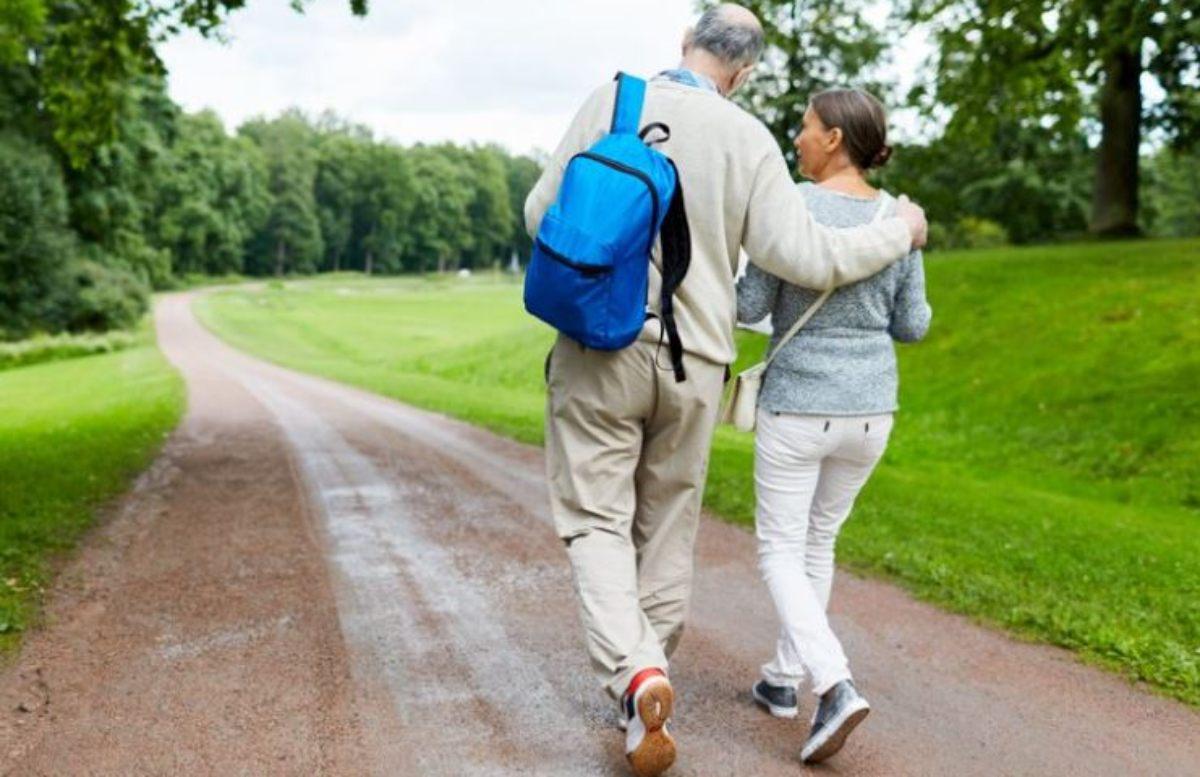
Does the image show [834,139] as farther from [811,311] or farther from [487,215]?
[487,215]

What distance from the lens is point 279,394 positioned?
21734mm

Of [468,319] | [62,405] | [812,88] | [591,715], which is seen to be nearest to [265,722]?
[591,715]

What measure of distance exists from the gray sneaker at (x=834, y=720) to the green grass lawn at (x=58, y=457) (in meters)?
3.55

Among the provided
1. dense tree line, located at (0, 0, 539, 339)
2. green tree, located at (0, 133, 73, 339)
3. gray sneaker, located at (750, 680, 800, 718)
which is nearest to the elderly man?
gray sneaker, located at (750, 680, 800, 718)

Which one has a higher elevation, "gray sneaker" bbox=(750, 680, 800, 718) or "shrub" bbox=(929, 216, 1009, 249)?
"shrub" bbox=(929, 216, 1009, 249)

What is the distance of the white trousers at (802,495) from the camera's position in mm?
3689

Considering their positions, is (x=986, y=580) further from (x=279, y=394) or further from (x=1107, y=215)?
(x=1107, y=215)

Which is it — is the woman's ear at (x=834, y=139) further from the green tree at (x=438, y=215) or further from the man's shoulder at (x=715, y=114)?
the green tree at (x=438, y=215)

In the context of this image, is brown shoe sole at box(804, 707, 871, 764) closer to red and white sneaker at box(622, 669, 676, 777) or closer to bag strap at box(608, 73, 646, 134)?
red and white sneaker at box(622, 669, 676, 777)

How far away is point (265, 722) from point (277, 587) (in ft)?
6.77

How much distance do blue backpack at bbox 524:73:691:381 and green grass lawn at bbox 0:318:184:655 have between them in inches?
129

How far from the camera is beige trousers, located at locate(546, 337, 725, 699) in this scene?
340 cm

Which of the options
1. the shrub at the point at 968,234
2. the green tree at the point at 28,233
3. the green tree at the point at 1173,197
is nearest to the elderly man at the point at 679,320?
the green tree at the point at 28,233

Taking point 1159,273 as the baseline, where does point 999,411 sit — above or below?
below
